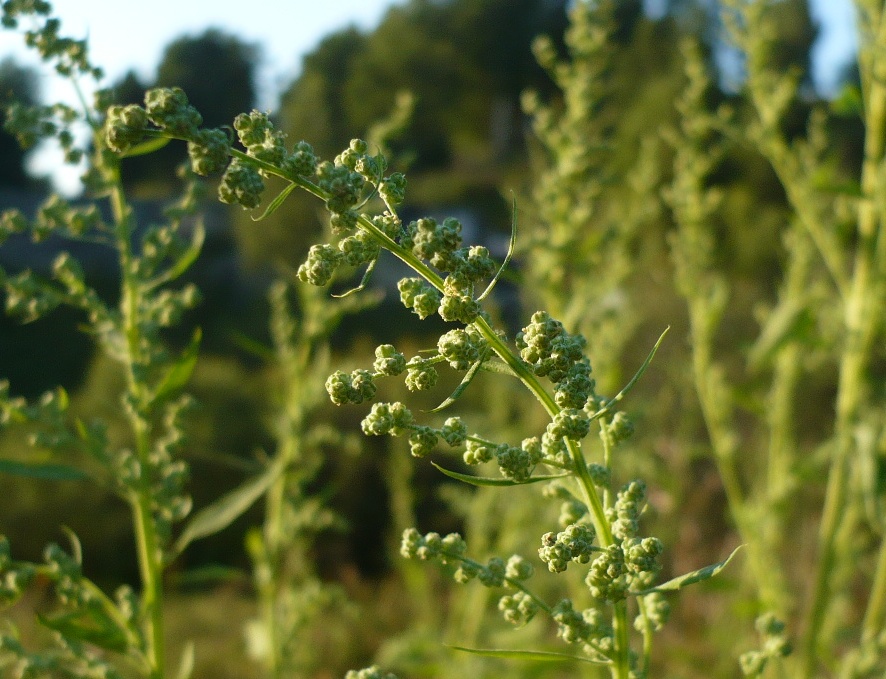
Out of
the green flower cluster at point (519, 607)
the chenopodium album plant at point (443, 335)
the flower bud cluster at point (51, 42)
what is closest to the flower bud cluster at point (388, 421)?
the chenopodium album plant at point (443, 335)

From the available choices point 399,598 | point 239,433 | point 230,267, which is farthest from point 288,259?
point 399,598

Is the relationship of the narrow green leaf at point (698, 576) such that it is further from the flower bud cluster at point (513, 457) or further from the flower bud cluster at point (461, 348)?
the flower bud cluster at point (461, 348)

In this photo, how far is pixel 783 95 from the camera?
252cm

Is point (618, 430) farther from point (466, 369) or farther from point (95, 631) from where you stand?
point (95, 631)

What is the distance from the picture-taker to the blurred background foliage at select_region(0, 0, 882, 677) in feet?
15.2

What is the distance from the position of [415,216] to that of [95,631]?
57.9 feet

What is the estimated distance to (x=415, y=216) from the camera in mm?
18562

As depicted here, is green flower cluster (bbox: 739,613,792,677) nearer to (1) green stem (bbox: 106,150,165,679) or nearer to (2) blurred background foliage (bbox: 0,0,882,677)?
(2) blurred background foliage (bbox: 0,0,882,677)

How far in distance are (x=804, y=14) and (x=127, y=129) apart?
24.7m

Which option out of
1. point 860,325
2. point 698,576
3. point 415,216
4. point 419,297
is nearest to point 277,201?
point 419,297

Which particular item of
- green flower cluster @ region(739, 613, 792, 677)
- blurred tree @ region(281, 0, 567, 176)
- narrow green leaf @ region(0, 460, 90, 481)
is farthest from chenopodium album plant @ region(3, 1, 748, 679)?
blurred tree @ region(281, 0, 567, 176)

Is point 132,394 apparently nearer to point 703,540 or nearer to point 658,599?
point 658,599

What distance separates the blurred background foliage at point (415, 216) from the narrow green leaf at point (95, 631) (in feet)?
1.45

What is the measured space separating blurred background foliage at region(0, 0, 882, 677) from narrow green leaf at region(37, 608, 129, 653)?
443 millimetres
